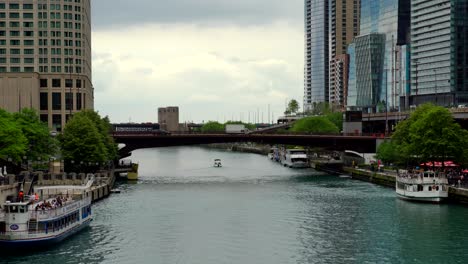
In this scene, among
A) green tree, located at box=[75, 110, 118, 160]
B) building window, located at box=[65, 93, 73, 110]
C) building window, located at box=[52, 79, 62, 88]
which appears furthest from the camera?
building window, located at box=[52, 79, 62, 88]

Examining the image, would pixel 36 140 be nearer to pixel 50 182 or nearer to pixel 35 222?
pixel 50 182

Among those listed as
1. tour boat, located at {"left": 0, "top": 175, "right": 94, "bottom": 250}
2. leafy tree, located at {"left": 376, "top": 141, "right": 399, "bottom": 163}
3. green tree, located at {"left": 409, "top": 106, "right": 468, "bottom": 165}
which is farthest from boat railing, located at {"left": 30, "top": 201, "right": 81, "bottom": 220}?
leafy tree, located at {"left": 376, "top": 141, "right": 399, "bottom": 163}

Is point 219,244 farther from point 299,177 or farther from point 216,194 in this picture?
point 299,177

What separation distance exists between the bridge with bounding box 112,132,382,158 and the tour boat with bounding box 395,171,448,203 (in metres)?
64.4

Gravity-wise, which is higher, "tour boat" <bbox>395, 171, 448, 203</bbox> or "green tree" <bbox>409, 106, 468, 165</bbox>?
"green tree" <bbox>409, 106, 468, 165</bbox>

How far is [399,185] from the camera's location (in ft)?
359

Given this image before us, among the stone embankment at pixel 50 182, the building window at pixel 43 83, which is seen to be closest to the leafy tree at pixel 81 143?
the stone embankment at pixel 50 182

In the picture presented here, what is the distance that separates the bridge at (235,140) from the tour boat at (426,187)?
64416 mm

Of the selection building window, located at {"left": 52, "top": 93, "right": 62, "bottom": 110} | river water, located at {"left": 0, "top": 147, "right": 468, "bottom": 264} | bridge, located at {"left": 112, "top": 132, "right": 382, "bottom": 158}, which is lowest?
river water, located at {"left": 0, "top": 147, "right": 468, "bottom": 264}

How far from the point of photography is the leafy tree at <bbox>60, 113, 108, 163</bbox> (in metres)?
128

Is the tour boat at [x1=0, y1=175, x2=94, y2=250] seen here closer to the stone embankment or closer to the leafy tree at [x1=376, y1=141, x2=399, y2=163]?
the stone embankment

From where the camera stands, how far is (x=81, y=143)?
12862 cm

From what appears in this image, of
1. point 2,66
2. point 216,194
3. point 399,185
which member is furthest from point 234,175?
point 2,66

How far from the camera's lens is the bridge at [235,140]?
165 meters
